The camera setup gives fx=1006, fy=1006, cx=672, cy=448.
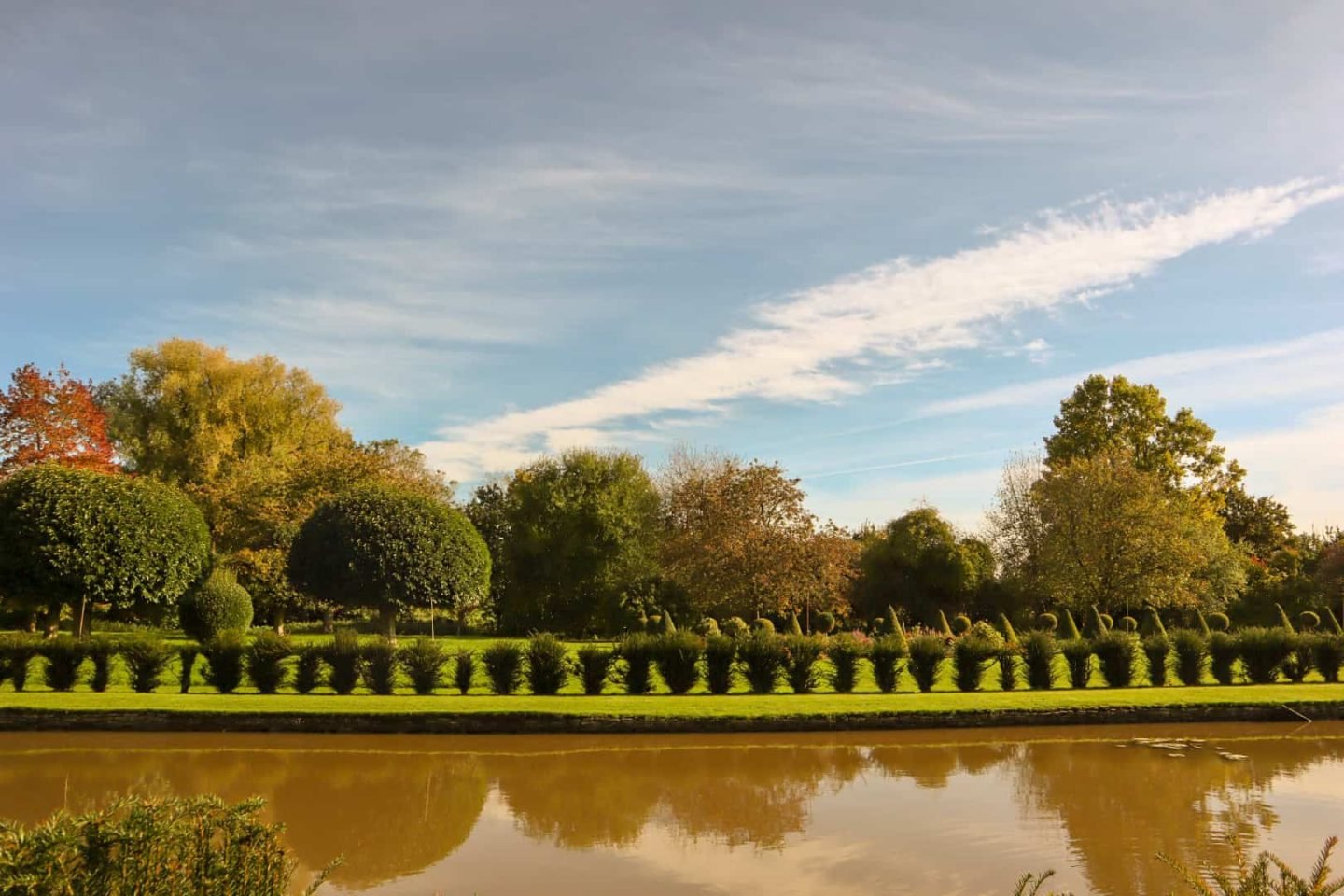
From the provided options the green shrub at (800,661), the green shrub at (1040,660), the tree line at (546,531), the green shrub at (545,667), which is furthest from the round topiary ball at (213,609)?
the green shrub at (1040,660)

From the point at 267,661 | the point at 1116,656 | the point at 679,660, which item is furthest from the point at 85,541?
the point at 1116,656

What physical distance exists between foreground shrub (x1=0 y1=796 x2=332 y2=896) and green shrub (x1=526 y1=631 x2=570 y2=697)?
13.5 m

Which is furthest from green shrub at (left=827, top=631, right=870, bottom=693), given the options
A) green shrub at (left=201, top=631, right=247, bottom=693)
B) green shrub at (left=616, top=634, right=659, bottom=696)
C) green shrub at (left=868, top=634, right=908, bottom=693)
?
green shrub at (left=201, top=631, right=247, bottom=693)

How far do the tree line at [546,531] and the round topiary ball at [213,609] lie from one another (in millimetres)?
134

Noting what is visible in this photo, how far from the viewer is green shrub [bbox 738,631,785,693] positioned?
18.0 metres

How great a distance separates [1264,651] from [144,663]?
20.9 metres

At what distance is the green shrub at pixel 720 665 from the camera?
1791cm

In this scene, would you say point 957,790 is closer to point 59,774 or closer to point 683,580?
point 59,774

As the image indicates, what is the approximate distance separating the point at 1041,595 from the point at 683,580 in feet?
45.3

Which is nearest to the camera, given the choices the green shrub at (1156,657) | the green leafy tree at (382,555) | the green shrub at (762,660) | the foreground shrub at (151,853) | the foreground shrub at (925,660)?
the foreground shrub at (151,853)

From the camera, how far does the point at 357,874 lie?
7535mm

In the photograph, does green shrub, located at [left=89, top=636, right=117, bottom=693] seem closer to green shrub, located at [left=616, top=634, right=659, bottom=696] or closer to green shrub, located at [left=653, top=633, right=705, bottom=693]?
green shrub, located at [left=616, top=634, right=659, bottom=696]

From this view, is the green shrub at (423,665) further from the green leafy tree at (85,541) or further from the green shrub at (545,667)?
the green leafy tree at (85,541)

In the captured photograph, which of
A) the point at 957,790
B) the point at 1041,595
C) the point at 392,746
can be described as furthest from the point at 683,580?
the point at 957,790
